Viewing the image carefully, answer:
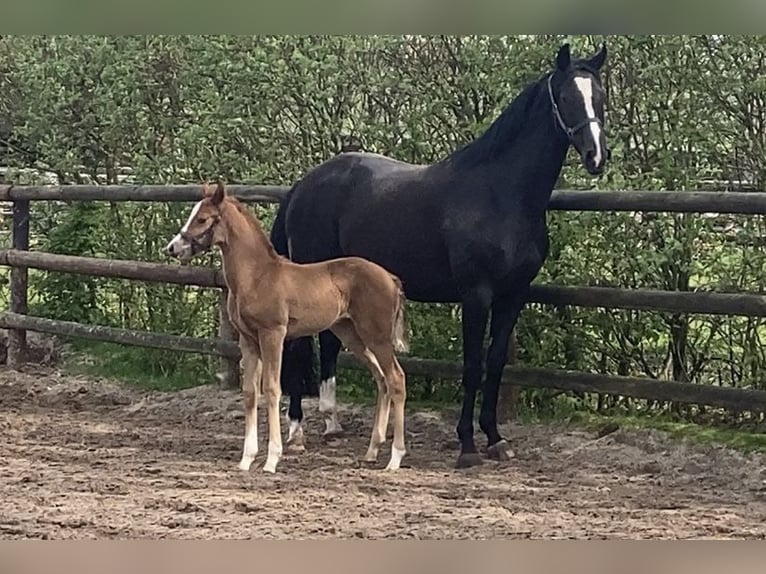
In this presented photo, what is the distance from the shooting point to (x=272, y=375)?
5.16m

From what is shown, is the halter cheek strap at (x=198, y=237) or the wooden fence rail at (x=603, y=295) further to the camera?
the wooden fence rail at (x=603, y=295)

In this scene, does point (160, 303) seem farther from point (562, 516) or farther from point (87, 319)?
point (562, 516)

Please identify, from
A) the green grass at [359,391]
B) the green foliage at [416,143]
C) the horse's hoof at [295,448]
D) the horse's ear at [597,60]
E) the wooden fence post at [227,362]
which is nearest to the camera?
the horse's ear at [597,60]

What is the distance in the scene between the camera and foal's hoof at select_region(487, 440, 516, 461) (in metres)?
5.58

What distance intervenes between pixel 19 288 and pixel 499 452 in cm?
459

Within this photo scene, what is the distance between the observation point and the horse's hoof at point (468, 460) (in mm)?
5375

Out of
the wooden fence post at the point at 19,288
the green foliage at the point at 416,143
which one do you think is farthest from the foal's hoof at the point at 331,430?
the wooden fence post at the point at 19,288

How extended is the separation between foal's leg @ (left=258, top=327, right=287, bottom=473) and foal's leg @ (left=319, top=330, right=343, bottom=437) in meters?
0.93

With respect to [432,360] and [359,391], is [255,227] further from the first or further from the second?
[359,391]

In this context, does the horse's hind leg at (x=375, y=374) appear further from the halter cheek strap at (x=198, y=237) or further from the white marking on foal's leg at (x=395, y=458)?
the halter cheek strap at (x=198, y=237)

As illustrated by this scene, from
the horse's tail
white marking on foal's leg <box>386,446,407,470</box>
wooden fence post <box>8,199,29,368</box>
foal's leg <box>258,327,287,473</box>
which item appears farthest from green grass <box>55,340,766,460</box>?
foal's leg <box>258,327,287,473</box>

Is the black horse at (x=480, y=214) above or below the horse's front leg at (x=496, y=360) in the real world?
above

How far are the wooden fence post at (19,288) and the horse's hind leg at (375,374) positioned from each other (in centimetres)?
391
